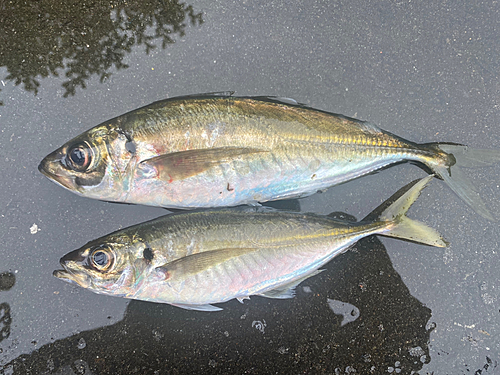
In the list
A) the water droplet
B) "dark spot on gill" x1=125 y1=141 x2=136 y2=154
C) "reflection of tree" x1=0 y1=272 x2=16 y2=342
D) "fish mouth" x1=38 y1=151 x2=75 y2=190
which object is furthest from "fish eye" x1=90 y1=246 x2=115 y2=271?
"reflection of tree" x1=0 y1=272 x2=16 y2=342

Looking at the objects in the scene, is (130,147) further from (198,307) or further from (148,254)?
(198,307)

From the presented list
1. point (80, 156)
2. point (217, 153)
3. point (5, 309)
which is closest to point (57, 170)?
point (80, 156)

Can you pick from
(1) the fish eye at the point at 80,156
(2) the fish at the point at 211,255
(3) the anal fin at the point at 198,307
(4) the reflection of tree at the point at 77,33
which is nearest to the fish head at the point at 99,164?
(1) the fish eye at the point at 80,156

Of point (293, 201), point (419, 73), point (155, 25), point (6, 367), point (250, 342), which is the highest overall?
point (155, 25)

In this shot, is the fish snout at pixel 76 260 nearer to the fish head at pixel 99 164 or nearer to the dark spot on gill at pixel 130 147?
the fish head at pixel 99 164

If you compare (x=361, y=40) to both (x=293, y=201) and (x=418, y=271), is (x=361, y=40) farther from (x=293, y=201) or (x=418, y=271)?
(x=418, y=271)

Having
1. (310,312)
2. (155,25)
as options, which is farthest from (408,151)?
(155,25)

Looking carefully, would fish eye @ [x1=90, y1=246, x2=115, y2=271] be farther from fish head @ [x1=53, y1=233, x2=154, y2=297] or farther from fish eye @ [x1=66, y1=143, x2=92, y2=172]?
fish eye @ [x1=66, y1=143, x2=92, y2=172]
